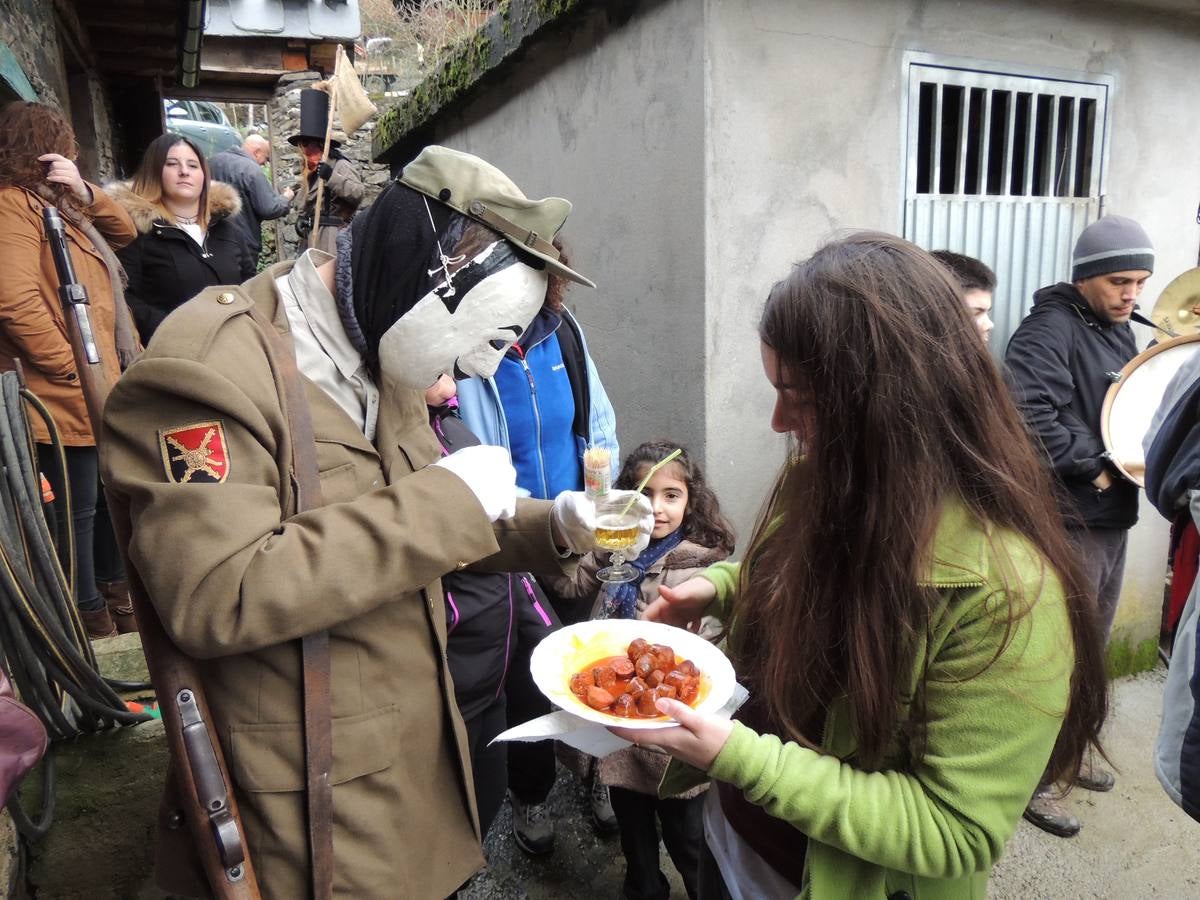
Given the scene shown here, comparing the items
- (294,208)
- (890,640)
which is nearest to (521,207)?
(890,640)

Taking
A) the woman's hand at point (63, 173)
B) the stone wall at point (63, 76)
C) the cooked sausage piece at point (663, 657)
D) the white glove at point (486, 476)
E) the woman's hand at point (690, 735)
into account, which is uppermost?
the stone wall at point (63, 76)

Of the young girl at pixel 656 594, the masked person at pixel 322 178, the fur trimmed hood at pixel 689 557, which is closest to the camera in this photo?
the young girl at pixel 656 594

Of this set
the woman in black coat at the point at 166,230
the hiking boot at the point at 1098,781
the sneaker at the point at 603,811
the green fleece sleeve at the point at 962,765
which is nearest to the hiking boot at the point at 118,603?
the woman in black coat at the point at 166,230

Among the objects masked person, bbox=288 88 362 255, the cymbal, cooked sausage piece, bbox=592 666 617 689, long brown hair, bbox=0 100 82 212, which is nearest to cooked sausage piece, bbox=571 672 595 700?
cooked sausage piece, bbox=592 666 617 689

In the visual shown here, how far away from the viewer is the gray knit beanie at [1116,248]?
126 inches

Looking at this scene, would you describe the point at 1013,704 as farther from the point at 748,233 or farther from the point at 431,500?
the point at 748,233

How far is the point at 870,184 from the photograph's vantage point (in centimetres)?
337

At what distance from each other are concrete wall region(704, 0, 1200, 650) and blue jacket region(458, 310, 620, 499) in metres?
0.50

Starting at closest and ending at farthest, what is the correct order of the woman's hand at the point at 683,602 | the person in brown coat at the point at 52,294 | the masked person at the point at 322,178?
1. the woman's hand at the point at 683,602
2. the person in brown coat at the point at 52,294
3. the masked person at the point at 322,178

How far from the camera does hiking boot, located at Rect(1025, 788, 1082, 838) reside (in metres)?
3.13

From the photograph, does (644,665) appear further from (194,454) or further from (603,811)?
(603,811)

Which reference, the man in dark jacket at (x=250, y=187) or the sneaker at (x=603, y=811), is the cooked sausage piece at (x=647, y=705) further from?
the man in dark jacket at (x=250, y=187)

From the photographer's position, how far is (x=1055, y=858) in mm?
3025

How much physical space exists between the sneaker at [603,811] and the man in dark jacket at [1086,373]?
172cm
